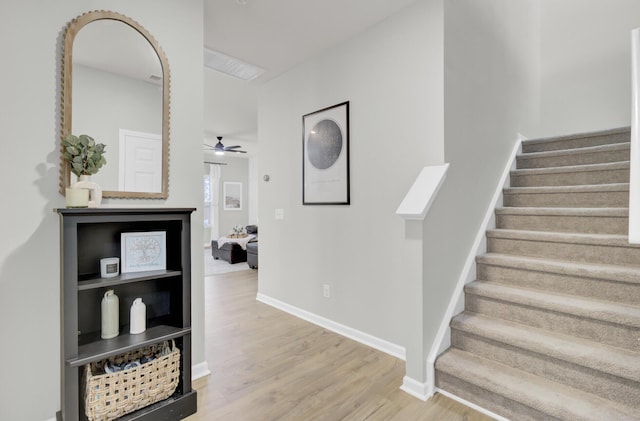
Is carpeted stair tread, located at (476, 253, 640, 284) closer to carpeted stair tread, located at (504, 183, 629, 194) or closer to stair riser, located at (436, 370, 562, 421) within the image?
carpeted stair tread, located at (504, 183, 629, 194)

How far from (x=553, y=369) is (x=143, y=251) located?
2388mm

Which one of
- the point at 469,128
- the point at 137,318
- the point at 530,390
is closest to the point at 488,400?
the point at 530,390

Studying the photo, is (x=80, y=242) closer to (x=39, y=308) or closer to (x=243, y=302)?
(x=39, y=308)

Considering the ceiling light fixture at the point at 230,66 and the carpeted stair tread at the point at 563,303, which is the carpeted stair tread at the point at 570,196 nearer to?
the carpeted stair tread at the point at 563,303

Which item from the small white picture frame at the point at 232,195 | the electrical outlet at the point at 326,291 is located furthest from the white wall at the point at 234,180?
the electrical outlet at the point at 326,291

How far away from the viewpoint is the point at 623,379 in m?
1.51


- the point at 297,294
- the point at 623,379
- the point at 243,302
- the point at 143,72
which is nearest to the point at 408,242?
the point at 623,379

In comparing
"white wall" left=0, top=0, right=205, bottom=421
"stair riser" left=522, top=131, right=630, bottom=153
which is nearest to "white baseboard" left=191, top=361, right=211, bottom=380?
"white wall" left=0, top=0, right=205, bottom=421

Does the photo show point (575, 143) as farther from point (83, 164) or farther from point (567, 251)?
point (83, 164)

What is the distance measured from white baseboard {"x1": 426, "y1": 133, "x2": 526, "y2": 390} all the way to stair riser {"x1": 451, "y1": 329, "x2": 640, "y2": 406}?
113 millimetres

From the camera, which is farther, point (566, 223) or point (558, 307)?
point (566, 223)

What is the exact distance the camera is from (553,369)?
1.71 m

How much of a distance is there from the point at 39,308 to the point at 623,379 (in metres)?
2.90

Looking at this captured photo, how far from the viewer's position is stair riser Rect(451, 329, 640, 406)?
1.52 metres
